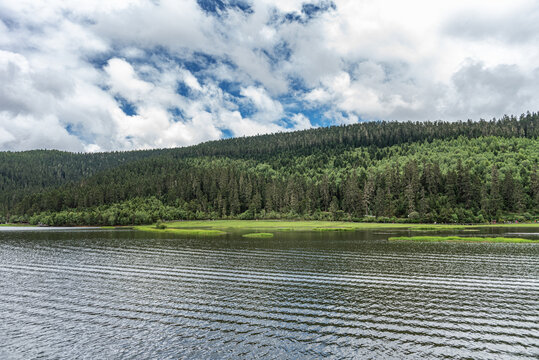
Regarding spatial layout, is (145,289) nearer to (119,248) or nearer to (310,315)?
(310,315)

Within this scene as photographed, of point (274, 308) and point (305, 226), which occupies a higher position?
point (305, 226)

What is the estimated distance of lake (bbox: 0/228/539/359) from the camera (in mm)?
20828

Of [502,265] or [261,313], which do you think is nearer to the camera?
[261,313]

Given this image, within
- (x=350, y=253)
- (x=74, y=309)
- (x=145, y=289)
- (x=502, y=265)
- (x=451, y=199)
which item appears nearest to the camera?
(x=74, y=309)

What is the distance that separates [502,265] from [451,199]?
131m

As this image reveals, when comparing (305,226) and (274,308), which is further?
(305,226)

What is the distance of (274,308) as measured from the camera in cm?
2867

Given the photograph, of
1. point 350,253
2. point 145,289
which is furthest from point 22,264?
point 350,253

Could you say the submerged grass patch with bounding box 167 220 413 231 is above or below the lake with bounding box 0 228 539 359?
above

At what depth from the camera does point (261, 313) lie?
27391mm

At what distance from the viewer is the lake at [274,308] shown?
20828 mm

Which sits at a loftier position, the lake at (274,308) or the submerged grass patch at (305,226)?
the submerged grass patch at (305,226)

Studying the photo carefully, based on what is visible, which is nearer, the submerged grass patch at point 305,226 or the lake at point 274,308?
the lake at point 274,308

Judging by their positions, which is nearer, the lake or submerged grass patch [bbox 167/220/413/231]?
the lake
